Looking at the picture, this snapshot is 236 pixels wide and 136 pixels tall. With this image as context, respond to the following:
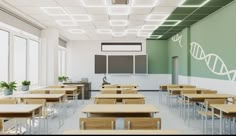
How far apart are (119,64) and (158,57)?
8.01ft

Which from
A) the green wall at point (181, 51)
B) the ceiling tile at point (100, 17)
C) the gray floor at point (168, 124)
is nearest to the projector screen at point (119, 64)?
the green wall at point (181, 51)

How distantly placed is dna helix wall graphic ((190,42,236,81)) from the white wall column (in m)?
5.69

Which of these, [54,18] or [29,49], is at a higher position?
[54,18]

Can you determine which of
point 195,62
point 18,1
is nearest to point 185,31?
point 195,62

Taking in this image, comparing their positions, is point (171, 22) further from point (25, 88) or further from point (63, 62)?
point (63, 62)

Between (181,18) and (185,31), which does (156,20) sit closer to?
(181,18)

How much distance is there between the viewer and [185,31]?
1227 centimetres

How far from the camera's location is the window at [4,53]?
8.00 m

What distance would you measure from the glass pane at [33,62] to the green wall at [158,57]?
757cm

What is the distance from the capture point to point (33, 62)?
11.0 metres

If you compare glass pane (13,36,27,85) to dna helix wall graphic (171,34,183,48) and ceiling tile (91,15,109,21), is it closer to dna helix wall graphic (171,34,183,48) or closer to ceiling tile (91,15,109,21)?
ceiling tile (91,15,109,21)

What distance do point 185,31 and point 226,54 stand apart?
4522mm

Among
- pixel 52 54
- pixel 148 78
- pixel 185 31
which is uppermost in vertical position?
pixel 185 31

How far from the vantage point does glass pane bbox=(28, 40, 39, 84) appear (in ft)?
34.6
